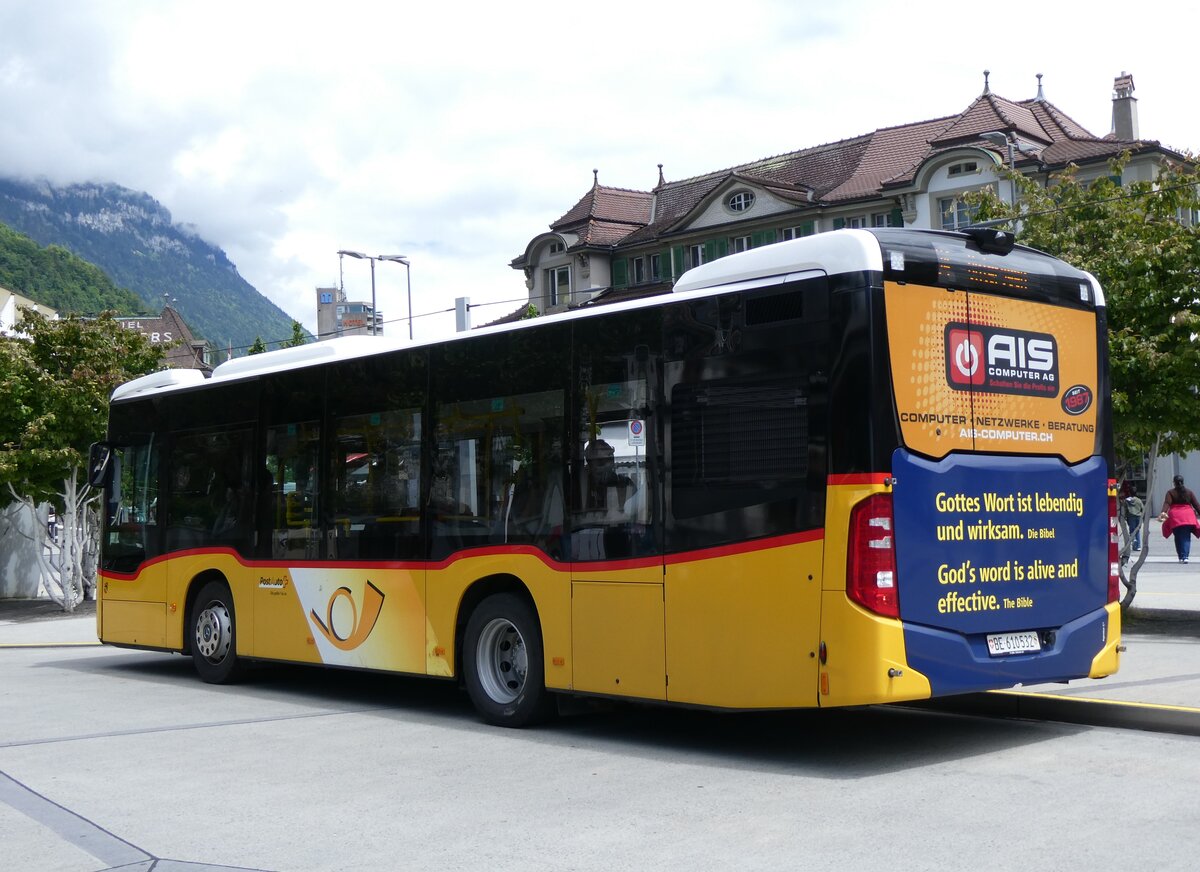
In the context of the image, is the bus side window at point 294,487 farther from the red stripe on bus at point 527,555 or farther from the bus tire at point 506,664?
the bus tire at point 506,664

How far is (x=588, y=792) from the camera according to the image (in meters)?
7.81

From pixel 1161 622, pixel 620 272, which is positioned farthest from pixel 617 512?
pixel 620 272

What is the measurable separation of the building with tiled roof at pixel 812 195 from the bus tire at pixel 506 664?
105 ft

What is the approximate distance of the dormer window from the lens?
178ft

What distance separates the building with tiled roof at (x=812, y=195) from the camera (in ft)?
154

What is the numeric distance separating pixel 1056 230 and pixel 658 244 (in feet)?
136

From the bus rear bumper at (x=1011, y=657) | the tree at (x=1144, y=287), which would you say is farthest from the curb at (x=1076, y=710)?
the tree at (x=1144, y=287)

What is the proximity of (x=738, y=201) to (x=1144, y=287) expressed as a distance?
133 ft

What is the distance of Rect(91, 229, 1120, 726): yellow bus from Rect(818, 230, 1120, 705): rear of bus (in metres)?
0.02

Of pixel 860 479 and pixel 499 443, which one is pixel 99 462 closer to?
pixel 499 443

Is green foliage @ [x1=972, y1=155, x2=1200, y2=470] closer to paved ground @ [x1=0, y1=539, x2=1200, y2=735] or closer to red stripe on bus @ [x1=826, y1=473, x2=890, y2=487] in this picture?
paved ground @ [x1=0, y1=539, x2=1200, y2=735]

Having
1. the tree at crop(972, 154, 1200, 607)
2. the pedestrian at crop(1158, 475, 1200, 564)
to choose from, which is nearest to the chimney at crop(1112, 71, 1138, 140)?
the pedestrian at crop(1158, 475, 1200, 564)

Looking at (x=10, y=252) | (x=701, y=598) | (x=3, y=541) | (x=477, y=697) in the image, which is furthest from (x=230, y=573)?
(x=10, y=252)

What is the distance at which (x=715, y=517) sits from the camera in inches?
342
